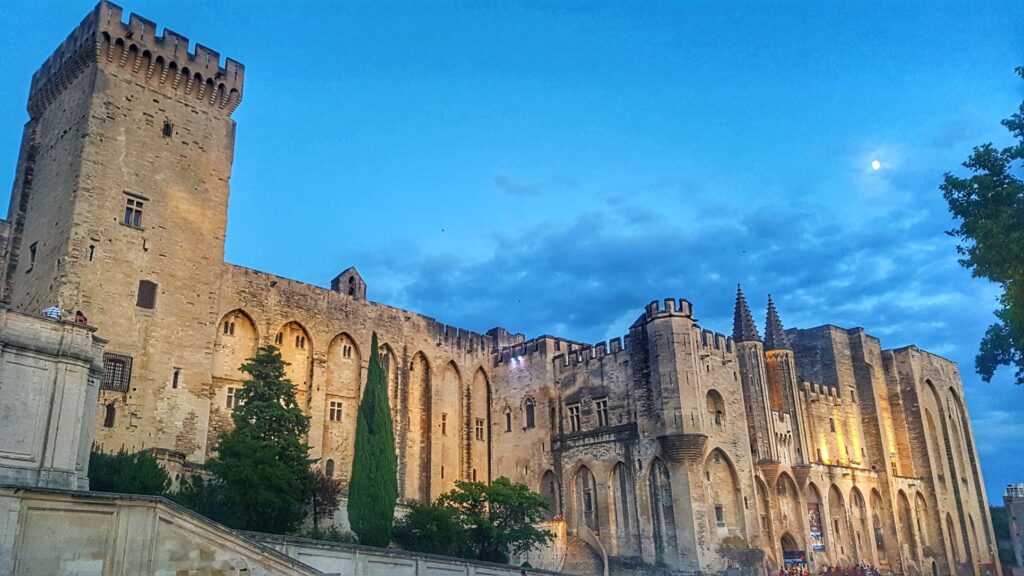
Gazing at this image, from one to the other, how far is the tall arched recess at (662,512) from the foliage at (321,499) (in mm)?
13250

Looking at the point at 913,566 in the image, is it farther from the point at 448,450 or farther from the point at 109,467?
the point at 109,467

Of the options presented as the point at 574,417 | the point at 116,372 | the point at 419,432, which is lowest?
the point at 419,432

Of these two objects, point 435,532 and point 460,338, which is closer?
point 435,532

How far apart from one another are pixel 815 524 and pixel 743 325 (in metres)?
10.1

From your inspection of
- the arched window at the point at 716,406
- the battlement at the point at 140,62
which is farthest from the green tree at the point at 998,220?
the battlement at the point at 140,62

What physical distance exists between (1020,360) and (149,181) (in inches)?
1118

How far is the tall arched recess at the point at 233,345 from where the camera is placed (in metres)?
31.2

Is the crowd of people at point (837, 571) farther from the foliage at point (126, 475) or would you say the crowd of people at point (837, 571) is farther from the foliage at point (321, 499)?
the foliage at point (126, 475)

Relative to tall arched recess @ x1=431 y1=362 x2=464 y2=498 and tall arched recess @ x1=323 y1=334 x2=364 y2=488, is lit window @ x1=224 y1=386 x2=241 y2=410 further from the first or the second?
tall arched recess @ x1=431 y1=362 x2=464 y2=498

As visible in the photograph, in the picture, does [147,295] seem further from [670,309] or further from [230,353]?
[670,309]

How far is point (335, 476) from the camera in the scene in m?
33.9

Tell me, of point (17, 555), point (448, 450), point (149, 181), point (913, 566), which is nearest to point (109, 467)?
point (17, 555)

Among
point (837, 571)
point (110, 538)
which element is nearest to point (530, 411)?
point (837, 571)

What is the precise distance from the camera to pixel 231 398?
31.1 metres
